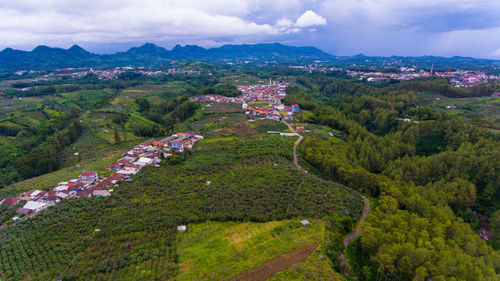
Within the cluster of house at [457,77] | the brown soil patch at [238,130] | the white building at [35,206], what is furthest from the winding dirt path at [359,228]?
the cluster of house at [457,77]

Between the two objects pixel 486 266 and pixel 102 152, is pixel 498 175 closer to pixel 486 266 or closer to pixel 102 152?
pixel 486 266

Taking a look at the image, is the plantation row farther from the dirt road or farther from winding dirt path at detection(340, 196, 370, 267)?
the dirt road

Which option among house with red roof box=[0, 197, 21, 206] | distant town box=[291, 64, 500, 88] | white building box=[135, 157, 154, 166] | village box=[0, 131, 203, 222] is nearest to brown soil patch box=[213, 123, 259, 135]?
village box=[0, 131, 203, 222]

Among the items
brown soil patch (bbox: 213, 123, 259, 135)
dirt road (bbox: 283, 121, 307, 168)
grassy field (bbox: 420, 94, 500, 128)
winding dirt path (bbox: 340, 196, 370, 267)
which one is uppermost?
grassy field (bbox: 420, 94, 500, 128)

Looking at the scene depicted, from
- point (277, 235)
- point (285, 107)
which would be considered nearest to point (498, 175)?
point (277, 235)

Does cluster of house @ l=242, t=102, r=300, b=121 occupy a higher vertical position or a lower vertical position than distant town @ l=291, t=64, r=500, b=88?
lower

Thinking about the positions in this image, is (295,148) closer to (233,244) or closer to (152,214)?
(233,244)

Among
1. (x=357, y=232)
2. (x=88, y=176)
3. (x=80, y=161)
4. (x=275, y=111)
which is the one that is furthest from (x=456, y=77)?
(x=80, y=161)
